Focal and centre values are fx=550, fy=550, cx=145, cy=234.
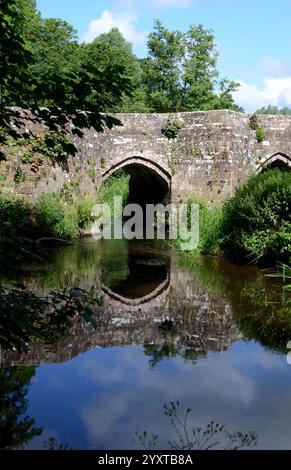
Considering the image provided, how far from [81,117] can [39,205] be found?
424 inches

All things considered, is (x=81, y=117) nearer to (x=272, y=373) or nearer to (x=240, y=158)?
(x=272, y=373)

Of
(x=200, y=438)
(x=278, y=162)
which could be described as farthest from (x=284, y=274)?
(x=278, y=162)

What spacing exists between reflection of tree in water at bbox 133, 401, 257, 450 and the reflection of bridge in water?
6.59 feet

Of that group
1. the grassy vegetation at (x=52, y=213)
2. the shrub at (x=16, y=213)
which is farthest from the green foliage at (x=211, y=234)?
the shrub at (x=16, y=213)

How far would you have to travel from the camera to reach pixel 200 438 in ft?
14.7

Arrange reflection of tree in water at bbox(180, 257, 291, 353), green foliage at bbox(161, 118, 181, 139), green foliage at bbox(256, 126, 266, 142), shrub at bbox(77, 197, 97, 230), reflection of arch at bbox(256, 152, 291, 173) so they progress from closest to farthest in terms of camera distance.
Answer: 1. reflection of tree in water at bbox(180, 257, 291, 353)
2. shrub at bbox(77, 197, 97, 230)
3. green foliage at bbox(161, 118, 181, 139)
4. green foliage at bbox(256, 126, 266, 142)
5. reflection of arch at bbox(256, 152, 291, 173)

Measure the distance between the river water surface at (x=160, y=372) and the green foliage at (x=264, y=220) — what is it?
160 centimetres

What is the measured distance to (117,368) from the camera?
6160 millimetres

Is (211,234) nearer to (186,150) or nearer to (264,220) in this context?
(264,220)

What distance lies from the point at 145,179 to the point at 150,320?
1263 cm

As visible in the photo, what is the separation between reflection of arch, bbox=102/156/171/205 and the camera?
57.5 ft

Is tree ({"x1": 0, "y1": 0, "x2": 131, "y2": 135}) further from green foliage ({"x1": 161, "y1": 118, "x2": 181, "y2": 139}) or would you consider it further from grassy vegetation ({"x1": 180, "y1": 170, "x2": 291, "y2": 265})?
green foliage ({"x1": 161, "y1": 118, "x2": 181, "y2": 139})

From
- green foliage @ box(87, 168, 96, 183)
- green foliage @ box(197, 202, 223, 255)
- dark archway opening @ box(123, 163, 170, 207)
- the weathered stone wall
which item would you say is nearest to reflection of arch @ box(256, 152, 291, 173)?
the weathered stone wall
